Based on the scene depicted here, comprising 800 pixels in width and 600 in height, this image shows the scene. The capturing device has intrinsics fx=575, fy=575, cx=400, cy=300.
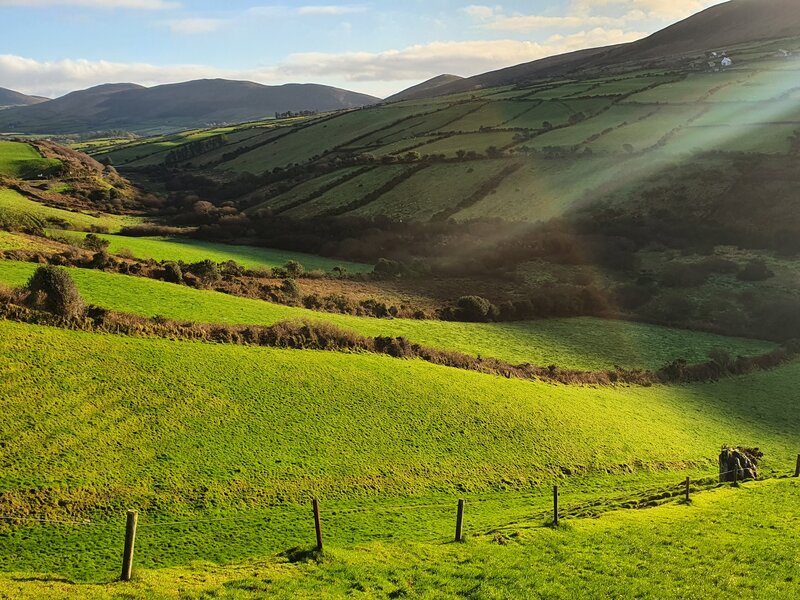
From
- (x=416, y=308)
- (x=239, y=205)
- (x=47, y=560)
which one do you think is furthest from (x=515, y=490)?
(x=239, y=205)

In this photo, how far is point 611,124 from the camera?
128 m

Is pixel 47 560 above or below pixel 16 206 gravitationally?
below

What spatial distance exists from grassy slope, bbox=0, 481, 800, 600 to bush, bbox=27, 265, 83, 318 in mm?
19655

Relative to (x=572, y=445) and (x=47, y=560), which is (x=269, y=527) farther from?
(x=572, y=445)

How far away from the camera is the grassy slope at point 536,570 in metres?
17.8

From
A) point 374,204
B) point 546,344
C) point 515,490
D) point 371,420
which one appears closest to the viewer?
point 515,490

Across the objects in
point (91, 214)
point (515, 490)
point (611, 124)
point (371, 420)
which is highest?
point (611, 124)

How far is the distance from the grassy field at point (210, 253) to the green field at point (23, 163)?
49360 mm

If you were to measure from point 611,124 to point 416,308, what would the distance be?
3521 inches

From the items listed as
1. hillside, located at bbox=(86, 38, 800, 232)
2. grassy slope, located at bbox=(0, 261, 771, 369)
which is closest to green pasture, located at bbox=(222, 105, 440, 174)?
hillside, located at bbox=(86, 38, 800, 232)

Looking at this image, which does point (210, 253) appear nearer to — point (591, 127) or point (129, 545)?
point (129, 545)

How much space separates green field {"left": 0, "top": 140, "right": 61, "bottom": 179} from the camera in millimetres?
117188

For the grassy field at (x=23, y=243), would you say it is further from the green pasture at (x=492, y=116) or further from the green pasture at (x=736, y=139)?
the green pasture at (x=492, y=116)

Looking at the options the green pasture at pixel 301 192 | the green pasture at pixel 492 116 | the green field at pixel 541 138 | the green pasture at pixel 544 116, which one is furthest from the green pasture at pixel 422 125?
the green pasture at pixel 301 192
